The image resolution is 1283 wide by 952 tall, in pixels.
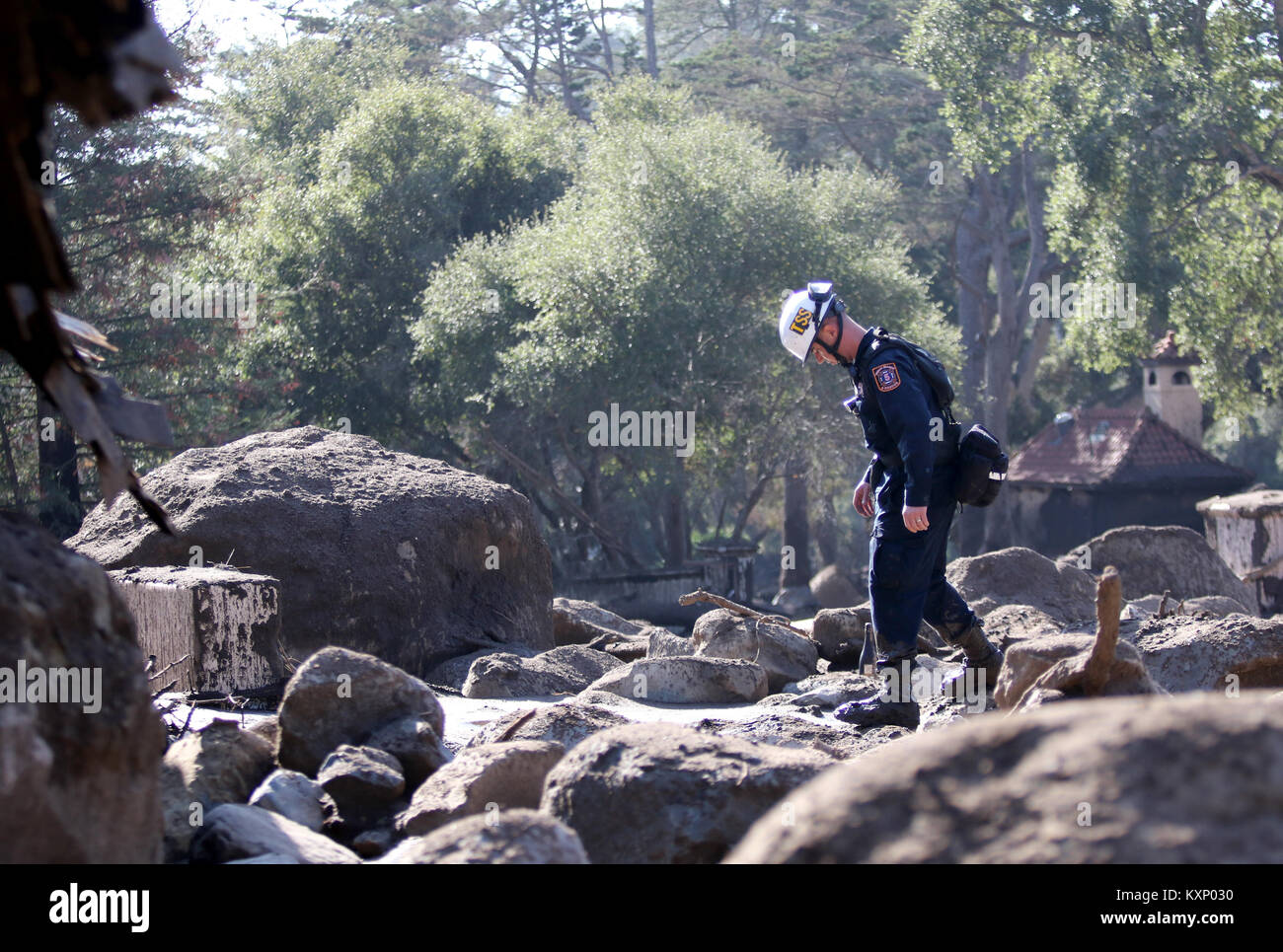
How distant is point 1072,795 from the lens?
214cm

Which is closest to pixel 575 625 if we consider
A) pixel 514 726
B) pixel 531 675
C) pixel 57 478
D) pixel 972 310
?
pixel 531 675

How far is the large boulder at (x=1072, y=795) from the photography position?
2.05 meters

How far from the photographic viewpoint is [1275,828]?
2.01 meters

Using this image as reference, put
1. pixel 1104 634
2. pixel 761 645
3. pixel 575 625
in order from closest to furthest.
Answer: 1. pixel 1104 634
2. pixel 761 645
3. pixel 575 625

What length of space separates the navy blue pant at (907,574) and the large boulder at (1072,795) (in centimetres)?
398

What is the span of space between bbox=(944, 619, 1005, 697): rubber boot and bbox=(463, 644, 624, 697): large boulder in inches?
89.0

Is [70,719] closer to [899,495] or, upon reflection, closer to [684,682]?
[899,495]

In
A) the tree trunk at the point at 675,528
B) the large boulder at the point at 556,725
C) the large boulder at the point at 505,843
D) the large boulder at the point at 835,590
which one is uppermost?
the tree trunk at the point at 675,528

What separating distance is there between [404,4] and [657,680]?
3332 centimetres

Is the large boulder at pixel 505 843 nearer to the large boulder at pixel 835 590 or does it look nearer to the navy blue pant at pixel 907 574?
the navy blue pant at pixel 907 574

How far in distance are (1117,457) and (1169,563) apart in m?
13.1

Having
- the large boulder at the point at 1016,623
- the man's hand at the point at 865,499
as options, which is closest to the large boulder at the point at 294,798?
the man's hand at the point at 865,499

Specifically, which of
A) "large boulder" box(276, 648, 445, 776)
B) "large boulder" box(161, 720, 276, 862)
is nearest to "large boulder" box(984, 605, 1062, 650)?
"large boulder" box(276, 648, 445, 776)
